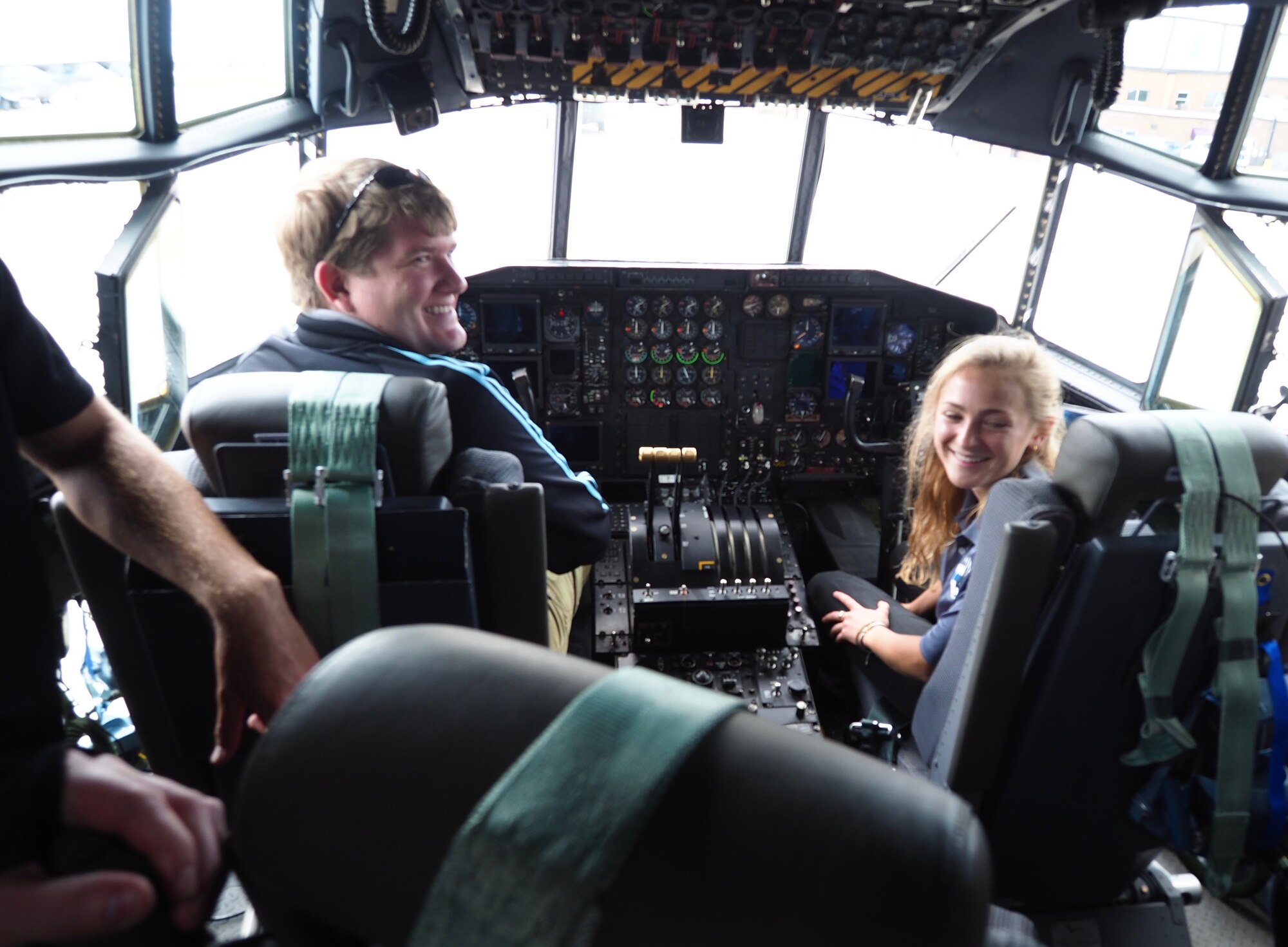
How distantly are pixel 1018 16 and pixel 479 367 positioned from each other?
2167mm

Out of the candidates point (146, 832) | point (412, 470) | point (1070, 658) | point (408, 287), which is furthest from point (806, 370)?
point (146, 832)

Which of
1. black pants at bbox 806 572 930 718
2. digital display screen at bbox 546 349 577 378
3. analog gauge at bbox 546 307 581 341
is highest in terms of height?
analog gauge at bbox 546 307 581 341

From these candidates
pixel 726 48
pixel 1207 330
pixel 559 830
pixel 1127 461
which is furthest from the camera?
pixel 1207 330

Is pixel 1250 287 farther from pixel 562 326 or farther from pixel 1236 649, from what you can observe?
pixel 562 326

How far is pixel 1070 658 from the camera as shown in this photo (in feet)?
4.35

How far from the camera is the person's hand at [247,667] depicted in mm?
950

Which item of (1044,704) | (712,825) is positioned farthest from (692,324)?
(712,825)

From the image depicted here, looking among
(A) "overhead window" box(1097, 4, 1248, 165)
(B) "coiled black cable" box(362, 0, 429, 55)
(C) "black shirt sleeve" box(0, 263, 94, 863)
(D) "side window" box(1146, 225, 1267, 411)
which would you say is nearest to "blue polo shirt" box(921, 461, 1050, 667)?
(C) "black shirt sleeve" box(0, 263, 94, 863)

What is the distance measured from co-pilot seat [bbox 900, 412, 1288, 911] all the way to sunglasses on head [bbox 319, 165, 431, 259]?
124 centimetres

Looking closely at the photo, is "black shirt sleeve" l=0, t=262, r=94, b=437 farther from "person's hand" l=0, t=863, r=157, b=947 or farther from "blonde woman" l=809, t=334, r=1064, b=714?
"blonde woman" l=809, t=334, r=1064, b=714

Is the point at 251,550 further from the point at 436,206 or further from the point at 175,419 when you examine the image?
the point at 175,419

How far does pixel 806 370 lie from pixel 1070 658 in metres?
2.11

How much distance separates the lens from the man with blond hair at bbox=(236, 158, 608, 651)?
A: 154 cm

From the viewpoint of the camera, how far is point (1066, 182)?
358 cm
